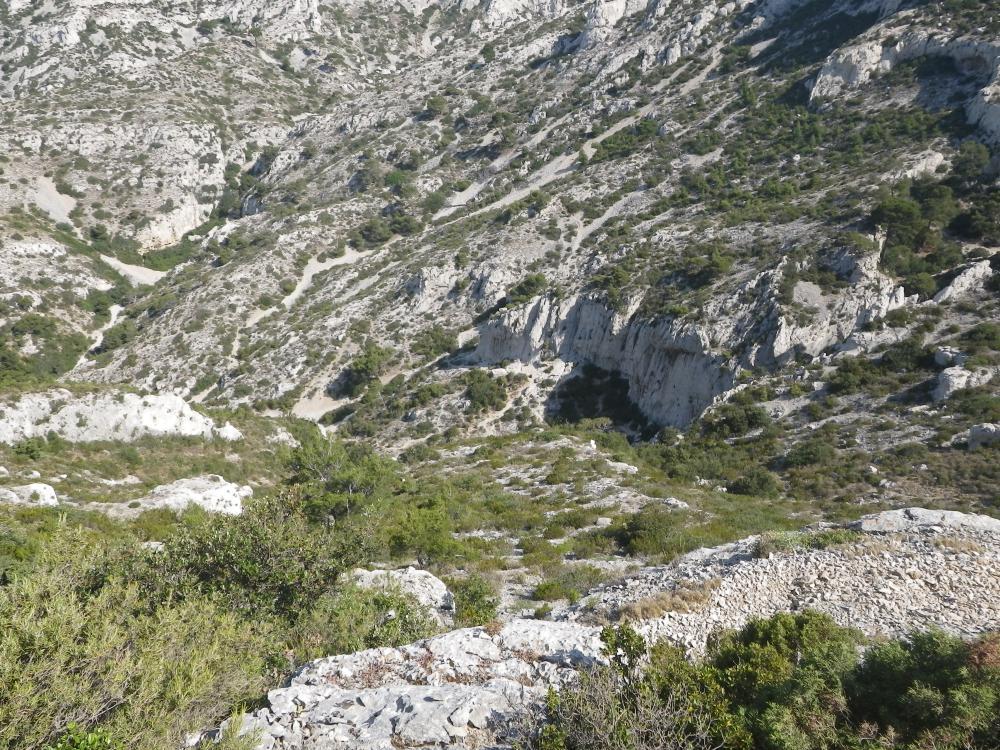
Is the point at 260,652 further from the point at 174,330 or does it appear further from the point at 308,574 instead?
the point at 174,330

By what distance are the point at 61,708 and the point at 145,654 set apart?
1047 millimetres

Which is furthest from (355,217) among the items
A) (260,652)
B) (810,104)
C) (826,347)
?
(260,652)

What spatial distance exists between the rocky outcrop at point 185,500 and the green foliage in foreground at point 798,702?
762 inches

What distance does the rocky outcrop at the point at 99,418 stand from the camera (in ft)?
93.2

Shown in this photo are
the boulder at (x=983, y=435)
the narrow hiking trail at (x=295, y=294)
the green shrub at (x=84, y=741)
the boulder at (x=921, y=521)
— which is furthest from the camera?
the narrow hiking trail at (x=295, y=294)

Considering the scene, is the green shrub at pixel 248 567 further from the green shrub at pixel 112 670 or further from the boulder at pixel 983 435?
the boulder at pixel 983 435

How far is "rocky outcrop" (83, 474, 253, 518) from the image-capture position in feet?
72.3

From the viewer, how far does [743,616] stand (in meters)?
10.4

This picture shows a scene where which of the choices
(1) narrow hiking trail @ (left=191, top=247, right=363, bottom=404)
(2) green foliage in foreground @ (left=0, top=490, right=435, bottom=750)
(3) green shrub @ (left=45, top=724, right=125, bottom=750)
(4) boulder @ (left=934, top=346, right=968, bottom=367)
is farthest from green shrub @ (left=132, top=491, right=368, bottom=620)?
(1) narrow hiking trail @ (left=191, top=247, right=363, bottom=404)

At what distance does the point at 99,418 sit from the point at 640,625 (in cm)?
3320

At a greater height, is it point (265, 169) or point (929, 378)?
point (265, 169)

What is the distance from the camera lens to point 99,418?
30766 millimetres

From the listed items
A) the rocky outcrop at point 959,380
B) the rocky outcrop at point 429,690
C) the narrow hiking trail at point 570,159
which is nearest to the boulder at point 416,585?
the rocky outcrop at point 429,690

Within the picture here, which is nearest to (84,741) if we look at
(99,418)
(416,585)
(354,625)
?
(354,625)
